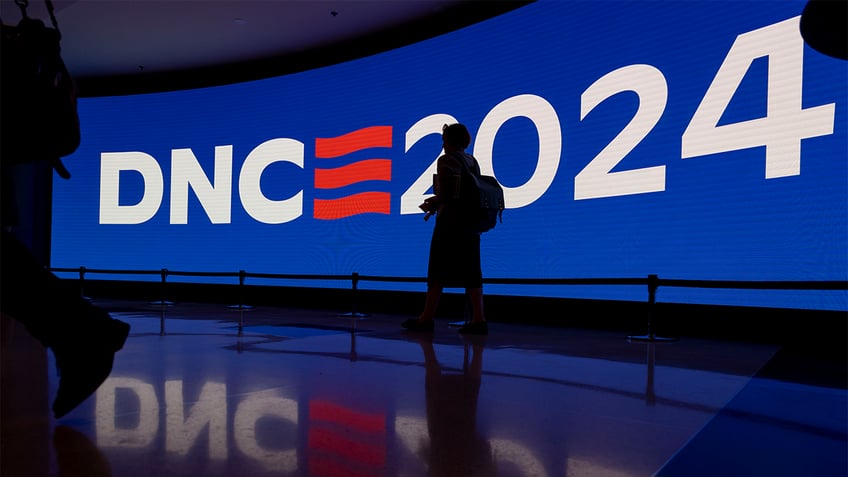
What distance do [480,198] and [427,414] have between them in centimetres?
232

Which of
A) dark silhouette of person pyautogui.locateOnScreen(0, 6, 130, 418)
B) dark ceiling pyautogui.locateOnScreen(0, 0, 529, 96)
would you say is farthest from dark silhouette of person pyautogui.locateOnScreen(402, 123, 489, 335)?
dark ceiling pyautogui.locateOnScreen(0, 0, 529, 96)

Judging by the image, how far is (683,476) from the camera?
1328mm

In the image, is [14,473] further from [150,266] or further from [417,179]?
[150,266]

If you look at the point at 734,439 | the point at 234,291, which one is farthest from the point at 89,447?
the point at 234,291

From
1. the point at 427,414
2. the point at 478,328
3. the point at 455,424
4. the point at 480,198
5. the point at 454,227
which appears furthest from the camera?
the point at 478,328

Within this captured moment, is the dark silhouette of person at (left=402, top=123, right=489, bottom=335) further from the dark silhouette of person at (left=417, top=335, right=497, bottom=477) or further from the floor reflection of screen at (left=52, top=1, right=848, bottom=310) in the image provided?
the floor reflection of screen at (left=52, top=1, right=848, bottom=310)

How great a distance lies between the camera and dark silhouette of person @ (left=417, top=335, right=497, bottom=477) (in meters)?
1.39

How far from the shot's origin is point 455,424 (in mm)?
1763

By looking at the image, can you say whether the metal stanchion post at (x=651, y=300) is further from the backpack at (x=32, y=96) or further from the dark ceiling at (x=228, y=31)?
the backpack at (x=32, y=96)

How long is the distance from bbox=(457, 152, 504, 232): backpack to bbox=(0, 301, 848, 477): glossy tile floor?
3.17 feet

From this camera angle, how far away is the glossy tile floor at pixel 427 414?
1.41 m

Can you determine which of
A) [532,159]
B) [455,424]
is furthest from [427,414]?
[532,159]

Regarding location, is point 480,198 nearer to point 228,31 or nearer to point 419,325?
point 419,325

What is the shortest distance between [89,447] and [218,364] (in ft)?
4.36
